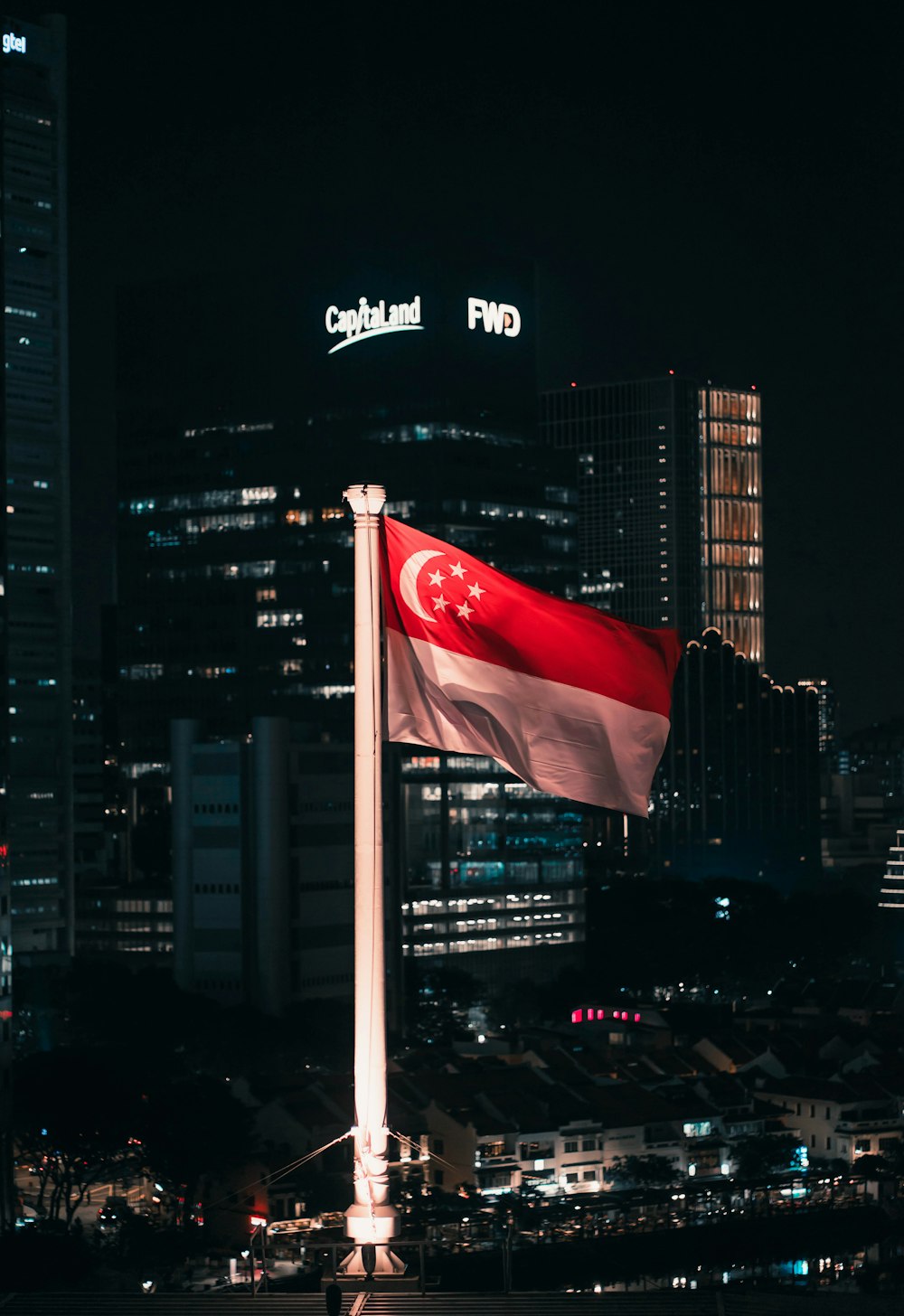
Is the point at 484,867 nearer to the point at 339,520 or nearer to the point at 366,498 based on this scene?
the point at 339,520

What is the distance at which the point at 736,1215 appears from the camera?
75.9 meters

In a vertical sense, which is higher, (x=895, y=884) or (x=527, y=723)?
(x=527, y=723)

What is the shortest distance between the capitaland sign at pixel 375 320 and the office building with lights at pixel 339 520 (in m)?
0.12

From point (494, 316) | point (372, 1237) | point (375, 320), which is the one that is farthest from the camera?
point (375, 320)

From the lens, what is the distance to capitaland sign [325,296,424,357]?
140 m

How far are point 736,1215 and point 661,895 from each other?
66528 mm

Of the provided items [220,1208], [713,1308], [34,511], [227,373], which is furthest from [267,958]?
[713,1308]

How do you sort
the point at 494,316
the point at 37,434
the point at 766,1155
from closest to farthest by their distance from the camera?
the point at 766,1155, the point at 494,316, the point at 37,434

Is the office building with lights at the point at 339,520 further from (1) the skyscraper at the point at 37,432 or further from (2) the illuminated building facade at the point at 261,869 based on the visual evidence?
(2) the illuminated building facade at the point at 261,869

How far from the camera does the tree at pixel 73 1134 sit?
69.1 m

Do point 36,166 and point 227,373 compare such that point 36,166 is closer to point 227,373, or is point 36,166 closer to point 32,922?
point 227,373

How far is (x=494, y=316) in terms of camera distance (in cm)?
14062

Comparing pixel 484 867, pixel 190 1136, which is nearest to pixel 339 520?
pixel 484 867

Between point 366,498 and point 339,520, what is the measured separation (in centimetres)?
12299
